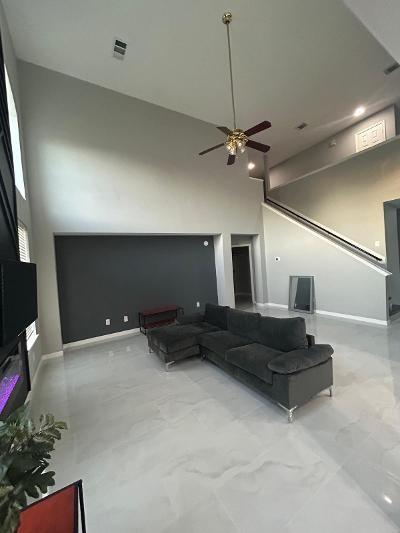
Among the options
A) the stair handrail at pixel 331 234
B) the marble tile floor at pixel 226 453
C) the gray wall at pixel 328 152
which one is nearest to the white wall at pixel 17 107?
the marble tile floor at pixel 226 453

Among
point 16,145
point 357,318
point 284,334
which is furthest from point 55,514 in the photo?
point 357,318

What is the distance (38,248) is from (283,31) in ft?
19.8

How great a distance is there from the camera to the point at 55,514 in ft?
3.53

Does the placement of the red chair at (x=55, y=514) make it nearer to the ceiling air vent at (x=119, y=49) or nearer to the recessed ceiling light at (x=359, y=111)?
the ceiling air vent at (x=119, y=49)

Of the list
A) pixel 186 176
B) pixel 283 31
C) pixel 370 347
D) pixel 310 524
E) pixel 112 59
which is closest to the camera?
pixel 310 524

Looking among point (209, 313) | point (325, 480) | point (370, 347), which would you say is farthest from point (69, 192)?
point (370, 347)

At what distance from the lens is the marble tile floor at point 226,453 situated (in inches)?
57.6

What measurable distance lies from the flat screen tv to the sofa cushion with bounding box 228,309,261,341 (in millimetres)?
2608

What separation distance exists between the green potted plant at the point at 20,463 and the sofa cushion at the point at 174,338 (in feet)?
8.58

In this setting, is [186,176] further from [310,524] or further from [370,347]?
[310,524]

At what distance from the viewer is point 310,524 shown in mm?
1380

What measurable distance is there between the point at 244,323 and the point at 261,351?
0.67 meters

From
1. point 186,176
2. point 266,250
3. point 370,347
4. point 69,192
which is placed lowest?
point 370,347

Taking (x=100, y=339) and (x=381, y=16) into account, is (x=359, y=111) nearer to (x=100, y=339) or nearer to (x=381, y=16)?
(x=381, y=16)
